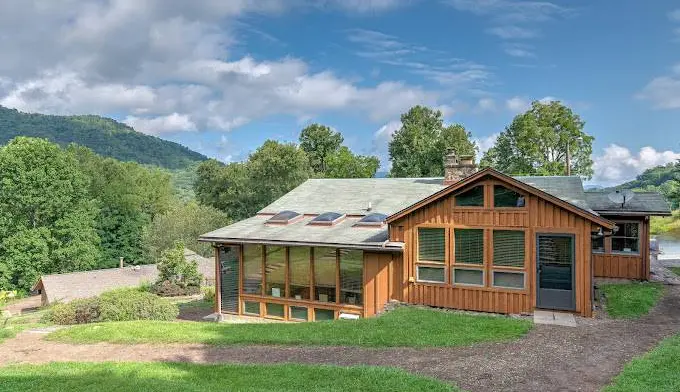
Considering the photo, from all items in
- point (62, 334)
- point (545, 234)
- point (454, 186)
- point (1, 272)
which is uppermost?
point (454, 186)

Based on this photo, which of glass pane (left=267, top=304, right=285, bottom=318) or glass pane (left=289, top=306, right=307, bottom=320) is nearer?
glass pane (left=289, top=306, right=307, bottom=320)

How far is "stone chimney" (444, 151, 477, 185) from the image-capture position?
16.6 meters

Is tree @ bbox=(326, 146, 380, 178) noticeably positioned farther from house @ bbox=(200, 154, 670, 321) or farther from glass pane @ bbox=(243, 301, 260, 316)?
glass pane @ bbox=(243, 301, 260, 316)

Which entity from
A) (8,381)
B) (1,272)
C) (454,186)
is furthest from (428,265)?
(1,272)

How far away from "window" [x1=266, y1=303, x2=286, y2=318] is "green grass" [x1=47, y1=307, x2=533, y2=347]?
298 centimetres

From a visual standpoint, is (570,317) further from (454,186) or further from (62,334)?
(62,334)

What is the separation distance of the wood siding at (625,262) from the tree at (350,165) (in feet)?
92.6

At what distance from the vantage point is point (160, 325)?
12.1 m

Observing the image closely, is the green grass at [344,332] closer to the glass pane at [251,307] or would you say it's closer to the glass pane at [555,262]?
the glass pane at [555,262]

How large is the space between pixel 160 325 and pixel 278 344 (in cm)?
403

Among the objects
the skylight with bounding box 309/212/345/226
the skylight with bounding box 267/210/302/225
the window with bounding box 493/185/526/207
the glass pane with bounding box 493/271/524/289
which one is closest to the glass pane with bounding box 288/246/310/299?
the skylight with bounding box 309/212/345/226

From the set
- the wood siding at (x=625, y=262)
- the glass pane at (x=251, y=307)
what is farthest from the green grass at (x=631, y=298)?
the glass pane at (x=251, y=307)

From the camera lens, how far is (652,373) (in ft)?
23.2

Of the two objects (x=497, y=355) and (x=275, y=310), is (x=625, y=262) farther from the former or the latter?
(x=275, y=310)
